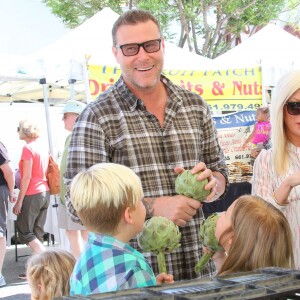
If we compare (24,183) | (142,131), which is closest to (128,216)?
(142,131)

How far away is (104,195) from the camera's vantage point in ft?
6.68

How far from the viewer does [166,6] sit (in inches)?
753

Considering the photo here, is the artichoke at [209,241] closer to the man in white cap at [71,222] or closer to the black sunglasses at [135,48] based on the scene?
the black sunglasses at [135,48]

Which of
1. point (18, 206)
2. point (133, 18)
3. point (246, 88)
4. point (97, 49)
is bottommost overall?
point (18, 206)

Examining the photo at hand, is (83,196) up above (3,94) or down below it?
below

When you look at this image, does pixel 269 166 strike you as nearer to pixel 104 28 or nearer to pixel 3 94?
pixel 104 28

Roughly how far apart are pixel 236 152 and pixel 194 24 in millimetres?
13233

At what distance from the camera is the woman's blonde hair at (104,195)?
80.3 inches

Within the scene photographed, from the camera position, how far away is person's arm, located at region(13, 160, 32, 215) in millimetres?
7082

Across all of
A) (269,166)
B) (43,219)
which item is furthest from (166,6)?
(269,166)

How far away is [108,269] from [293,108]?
1386 mm

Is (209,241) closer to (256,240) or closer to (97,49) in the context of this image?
(256,240)

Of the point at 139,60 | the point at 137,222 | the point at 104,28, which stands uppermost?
the point at 104,28

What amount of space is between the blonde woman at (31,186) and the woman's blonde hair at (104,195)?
516cm
